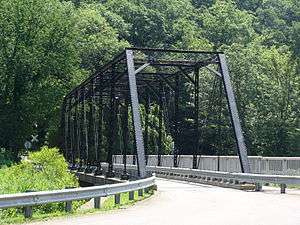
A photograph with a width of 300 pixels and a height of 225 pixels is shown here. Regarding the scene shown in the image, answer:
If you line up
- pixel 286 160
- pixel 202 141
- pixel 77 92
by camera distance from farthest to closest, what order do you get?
pixel 202 141, pixel 77 92, pixel 286 160

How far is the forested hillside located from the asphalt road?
3428 cm

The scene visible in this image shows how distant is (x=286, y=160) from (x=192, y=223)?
14866mm

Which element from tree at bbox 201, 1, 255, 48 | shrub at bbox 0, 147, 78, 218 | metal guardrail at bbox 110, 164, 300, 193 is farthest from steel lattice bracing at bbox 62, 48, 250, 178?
tree at bbox 201, 1, 255, 48

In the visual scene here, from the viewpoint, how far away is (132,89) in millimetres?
23938

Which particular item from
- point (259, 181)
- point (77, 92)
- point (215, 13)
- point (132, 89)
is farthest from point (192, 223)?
point (215, 13)

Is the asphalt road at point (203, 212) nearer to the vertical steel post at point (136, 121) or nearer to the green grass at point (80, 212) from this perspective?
the green grass at point (80, 212)

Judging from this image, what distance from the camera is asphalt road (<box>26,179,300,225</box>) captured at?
11844 mm

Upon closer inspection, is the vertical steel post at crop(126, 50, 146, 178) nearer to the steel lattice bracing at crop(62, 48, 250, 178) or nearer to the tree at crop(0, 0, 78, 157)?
the steel lattice bracing at crop(62, 48, 250, 178)

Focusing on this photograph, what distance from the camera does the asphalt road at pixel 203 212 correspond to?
1184cm

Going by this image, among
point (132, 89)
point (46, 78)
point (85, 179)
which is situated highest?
point (46, 78)

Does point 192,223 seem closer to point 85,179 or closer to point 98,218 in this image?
point 98,218

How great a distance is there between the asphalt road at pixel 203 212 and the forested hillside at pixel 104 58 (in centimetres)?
3428

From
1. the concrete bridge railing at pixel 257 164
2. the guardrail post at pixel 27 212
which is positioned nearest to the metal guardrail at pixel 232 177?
the concrete bridge railing at pixel 257 164

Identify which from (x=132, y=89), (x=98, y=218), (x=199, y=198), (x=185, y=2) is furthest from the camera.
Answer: (x=185, y=2)
